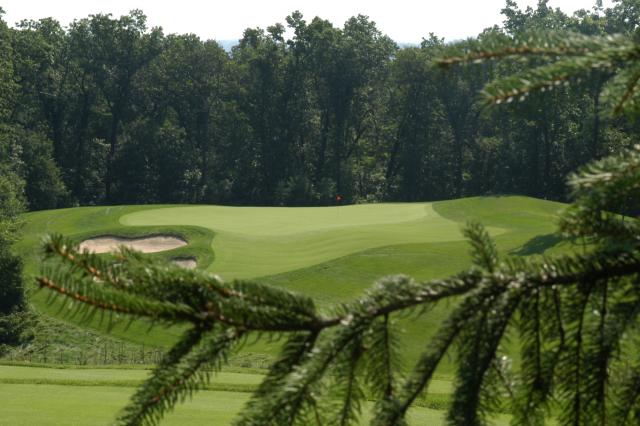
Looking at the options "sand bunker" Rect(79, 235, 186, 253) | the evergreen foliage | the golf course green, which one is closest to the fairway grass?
the golf course green

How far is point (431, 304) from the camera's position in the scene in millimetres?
1331

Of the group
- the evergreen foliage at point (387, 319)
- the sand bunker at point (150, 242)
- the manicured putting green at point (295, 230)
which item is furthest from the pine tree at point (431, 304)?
the sand bunker at point (150, 242)

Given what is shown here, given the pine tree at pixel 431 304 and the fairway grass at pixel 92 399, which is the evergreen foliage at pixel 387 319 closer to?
the pine tree at pixel 431 304

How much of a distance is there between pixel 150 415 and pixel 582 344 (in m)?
0.71

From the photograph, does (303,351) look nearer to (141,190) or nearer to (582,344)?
(582,344)

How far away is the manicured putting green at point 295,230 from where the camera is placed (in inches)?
876

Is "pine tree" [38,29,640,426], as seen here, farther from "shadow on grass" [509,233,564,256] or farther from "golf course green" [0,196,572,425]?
"shadow on grass" [509,233,564,256]

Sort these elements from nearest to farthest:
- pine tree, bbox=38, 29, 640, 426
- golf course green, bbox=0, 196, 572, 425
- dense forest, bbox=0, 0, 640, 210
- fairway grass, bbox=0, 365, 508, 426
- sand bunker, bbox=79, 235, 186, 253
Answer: pine tree, bbox=38, 29, 640, 426
fairway grass, bbox=0, 365, 508, 426
golf course green, bbox=0, 196, 572, 425
sand bunker, bbox=79, 235, 186, 253
dense forest, bbox=0, 0, 640, 210

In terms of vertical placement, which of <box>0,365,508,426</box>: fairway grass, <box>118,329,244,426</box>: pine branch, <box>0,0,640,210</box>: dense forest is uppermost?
<box>0,0,640,210</box>: dense forest

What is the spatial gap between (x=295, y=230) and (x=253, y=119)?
2367cm

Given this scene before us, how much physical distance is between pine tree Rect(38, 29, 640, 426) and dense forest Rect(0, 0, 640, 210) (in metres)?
44.6

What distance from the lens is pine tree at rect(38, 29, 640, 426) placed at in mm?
1300

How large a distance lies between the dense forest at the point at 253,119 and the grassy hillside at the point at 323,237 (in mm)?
15627

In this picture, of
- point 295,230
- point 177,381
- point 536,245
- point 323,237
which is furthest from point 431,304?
point 295,230
